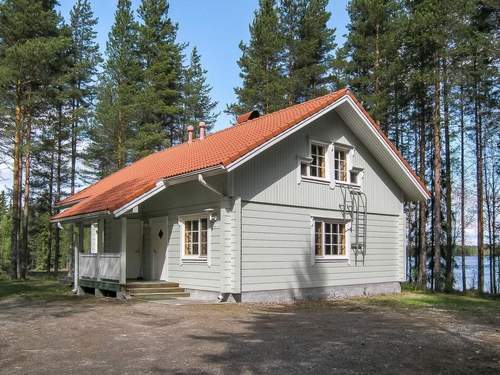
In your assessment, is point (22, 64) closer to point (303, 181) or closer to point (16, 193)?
point (16, 193)

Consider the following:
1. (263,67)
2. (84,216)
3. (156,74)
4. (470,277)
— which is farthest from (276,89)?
(470,277)

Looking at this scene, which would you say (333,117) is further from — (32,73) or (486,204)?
(486,204)

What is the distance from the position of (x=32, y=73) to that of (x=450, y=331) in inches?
919

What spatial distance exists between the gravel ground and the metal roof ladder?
14.5 ft

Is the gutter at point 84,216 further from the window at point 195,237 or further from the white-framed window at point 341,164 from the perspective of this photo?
the white-framed window at point 341,164

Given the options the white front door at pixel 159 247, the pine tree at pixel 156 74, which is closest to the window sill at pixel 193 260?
the white front door at pixel 159 247

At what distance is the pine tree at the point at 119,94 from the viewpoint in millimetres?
31062

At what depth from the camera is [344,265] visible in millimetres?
16328

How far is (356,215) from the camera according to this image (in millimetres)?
16734

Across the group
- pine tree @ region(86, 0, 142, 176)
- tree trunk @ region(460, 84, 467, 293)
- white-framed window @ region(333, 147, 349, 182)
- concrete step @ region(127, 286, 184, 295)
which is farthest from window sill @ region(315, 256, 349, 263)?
pine tree @ region(86, 0, 142, 176)

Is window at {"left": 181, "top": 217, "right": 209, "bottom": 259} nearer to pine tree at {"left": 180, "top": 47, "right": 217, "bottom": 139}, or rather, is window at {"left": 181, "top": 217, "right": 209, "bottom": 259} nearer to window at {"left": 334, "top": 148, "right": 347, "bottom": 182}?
window at {"left": 334, "top": 148, "right": 347, "bottom": 182}

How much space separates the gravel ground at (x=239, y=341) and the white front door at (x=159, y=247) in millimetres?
3749

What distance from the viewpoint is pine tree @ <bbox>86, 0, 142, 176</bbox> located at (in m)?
31.1

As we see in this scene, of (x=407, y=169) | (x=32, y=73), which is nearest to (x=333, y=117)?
(x=407, y=169)
